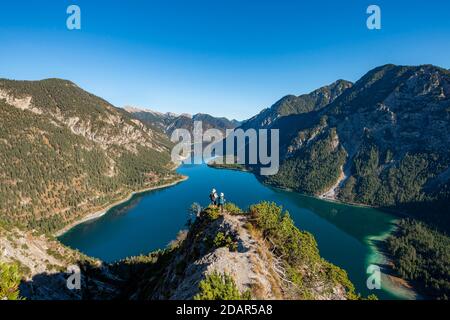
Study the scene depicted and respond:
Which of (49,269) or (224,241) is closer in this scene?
(224,241)

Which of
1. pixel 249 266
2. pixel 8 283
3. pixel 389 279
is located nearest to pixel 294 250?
pixel 249 266

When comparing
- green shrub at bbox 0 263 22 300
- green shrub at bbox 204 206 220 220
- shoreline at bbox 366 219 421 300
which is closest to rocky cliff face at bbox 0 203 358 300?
green shrub at bbox 204 206 220 220

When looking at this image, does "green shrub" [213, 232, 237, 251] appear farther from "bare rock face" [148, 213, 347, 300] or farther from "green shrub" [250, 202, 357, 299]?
"green shrub" [250, 202, 357, 299]

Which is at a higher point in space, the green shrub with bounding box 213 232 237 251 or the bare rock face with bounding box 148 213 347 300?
the green shrub with bounding box 213 232 237 251

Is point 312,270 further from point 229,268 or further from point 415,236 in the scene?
point 415,236

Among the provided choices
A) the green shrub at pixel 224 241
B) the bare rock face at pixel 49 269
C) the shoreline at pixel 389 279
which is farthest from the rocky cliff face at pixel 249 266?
the shoreline at pixel 389 279

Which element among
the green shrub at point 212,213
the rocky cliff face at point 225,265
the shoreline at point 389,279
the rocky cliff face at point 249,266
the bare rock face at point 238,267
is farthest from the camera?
the shoreline at point 389,279

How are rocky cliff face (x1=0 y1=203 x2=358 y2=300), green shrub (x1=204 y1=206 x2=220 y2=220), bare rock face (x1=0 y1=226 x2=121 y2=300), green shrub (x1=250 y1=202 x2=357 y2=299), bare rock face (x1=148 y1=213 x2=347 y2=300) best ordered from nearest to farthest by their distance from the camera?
bare rock face (x1=148 y1=213 x2=347 y2=300), rocky cliff face (x1=0 y1=203 x2=358 y2=300), green shrub (x1=250 y1=202 x2=357 y2=299), green shrub (x1=204 y1=206 x2=220 y2=220), bare rock face (x1=0 y1=226 x2=121 y2=300)

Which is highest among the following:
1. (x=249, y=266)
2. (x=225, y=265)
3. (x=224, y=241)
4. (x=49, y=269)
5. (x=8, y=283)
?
(x=8, y=283)

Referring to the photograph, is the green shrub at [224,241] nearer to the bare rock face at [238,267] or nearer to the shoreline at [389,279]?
the bare rock face at [238,267]

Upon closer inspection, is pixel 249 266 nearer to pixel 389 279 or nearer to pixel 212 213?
pixel 212 213

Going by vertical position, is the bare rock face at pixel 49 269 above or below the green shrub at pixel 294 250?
below
